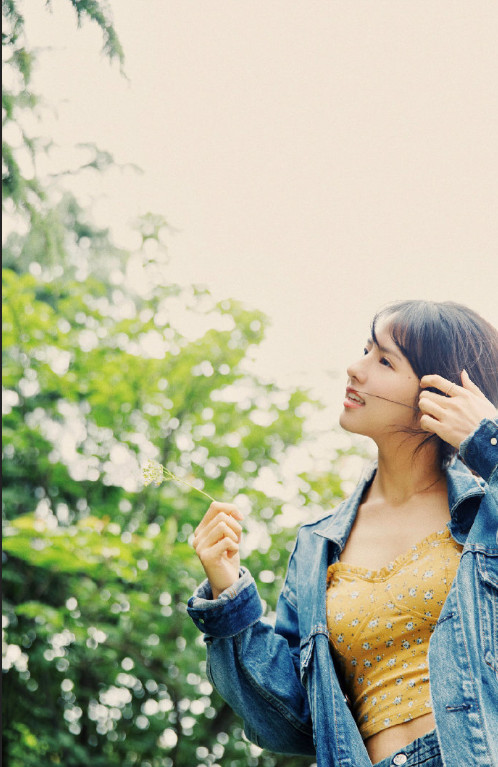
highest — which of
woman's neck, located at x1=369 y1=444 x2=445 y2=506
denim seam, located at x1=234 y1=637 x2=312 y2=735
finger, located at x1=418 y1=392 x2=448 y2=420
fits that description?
finger, located at x1=418 y1=392 x2=448 y2=420

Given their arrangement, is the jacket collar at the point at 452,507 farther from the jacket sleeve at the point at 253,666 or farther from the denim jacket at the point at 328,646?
the jacket sleeve at the point at 253,666

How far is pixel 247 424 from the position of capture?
264 cm

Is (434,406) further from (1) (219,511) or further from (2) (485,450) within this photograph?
(1) (219,511)

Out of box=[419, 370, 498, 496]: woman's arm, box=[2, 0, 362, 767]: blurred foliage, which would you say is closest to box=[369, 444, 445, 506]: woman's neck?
box=[419, 370, 498, 496]: woman's arm

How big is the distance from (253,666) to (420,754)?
0.23 meters

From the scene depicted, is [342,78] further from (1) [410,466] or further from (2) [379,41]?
(1) [410,466]

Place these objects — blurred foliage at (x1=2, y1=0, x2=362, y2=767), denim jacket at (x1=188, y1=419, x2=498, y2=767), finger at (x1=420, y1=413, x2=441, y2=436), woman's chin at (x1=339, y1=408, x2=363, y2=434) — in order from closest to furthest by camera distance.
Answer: denim jacket at (x1=188, y1=419, x2=498, y2=767), finger at (x1=420, y1=413, x2=441, y2=436), woman's chin at (x1=339, y1=408, x2=363, y2=434), blurred foliage at (x1=2, y1=0, x2=362, y2=767)

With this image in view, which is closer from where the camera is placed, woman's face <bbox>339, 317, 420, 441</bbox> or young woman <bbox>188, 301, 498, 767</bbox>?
young woman <bbox>188, 301, 498, 767</bbox>

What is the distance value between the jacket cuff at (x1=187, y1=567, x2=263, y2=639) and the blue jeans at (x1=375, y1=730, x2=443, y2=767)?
233 mm

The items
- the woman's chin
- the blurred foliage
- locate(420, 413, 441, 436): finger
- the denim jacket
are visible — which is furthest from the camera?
the blurred foliage

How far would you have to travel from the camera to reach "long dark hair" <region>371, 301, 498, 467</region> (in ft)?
3.34

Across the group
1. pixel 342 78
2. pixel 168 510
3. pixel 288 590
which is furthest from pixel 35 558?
pixel 342 78

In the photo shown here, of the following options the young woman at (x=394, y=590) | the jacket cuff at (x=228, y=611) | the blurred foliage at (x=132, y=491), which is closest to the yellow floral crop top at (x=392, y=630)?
the young woman at (x=394, y=590)

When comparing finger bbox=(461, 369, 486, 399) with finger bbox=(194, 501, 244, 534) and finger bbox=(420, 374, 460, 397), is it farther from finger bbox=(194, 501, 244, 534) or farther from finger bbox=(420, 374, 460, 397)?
finger bbox=(194, 501, 244, 534)
